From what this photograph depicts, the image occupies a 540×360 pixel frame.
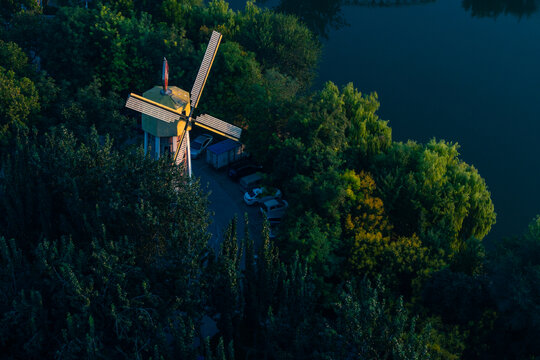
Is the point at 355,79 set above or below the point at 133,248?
above

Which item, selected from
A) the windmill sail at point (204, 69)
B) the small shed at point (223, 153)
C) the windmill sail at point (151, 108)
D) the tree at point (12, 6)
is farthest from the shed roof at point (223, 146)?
the tree at point (12, 6)

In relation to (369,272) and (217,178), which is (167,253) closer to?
(369,272)

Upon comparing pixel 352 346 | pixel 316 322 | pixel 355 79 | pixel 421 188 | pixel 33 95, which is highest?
pixel 355 79

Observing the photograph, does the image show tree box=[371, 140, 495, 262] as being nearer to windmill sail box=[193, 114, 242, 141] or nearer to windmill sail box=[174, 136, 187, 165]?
windmill sail box=[193, 114, 242, 141]

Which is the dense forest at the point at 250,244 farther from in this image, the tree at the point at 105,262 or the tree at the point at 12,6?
the tree at the point at 12,6

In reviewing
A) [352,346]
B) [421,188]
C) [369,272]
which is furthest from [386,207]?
[352,346]
